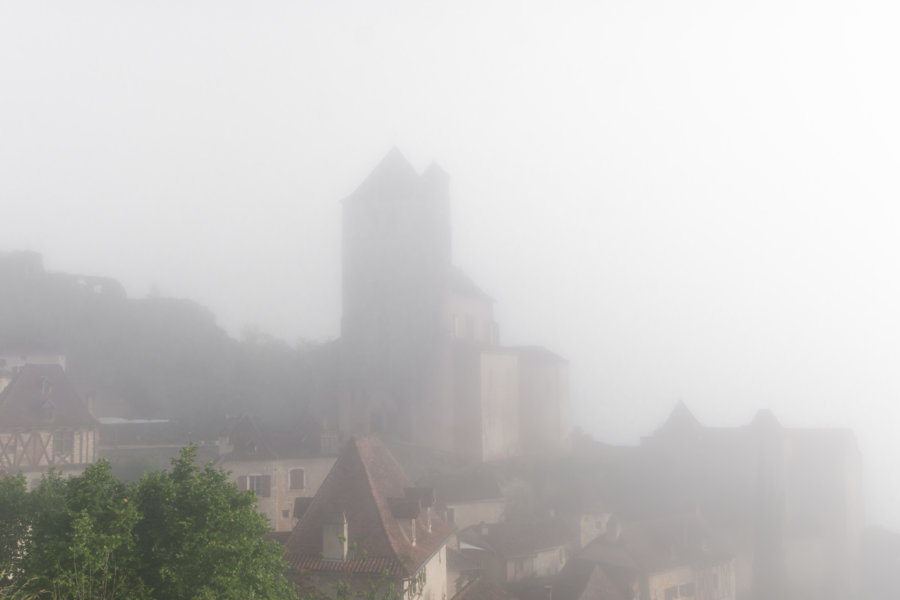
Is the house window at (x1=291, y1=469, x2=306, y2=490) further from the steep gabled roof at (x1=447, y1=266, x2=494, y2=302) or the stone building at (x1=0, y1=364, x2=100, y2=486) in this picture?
the steep gabled roof at (x1=447, y1=266, x2=494, y2=302)

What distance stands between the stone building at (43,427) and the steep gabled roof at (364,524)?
18967 mm

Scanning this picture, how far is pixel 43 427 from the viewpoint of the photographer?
38.8m

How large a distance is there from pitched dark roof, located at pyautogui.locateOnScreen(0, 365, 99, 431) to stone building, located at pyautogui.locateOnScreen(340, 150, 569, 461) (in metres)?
15.0

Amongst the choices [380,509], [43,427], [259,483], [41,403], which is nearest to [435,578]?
[380,509]

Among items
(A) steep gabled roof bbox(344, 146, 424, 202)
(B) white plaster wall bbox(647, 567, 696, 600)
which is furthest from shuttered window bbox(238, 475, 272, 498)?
(A) steep gabled roof bbox(344, 146, 424, 202)

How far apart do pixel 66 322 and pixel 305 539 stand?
149ft

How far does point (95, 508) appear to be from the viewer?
46.0 feet

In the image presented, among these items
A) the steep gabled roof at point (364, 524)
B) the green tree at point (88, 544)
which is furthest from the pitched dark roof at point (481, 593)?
the green tree at point (88, 544)

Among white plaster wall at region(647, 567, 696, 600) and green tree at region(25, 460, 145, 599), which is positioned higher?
green tree at region(25, 460, 145, 599)

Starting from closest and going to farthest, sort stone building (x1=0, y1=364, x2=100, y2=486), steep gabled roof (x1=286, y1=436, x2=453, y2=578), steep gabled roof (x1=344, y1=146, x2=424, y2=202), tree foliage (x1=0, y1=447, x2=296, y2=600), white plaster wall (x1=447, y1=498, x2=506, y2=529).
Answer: tree foliage (x1=0, y1=447, x2=296, y2=600) → steep gabled roof (x1=286, y1=436, x2=453, y2=578) → stone building (x1=0, y1=364, x2=100, y2=486) → white plaster wall (x1=447, y1=498, x2=506, y2=529) → steep gabled roof (x1=344, y1=146, x2=424, y2=202)

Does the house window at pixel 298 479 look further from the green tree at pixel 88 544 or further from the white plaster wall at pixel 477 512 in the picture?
the green tree at pixel 88 544

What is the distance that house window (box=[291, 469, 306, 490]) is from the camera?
40.5m

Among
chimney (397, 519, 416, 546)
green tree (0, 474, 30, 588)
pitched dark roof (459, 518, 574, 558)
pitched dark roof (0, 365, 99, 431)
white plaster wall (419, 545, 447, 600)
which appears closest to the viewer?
green tree (0, 474, 30, 588)

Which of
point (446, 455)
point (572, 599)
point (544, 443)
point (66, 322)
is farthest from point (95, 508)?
point (66, 322)
